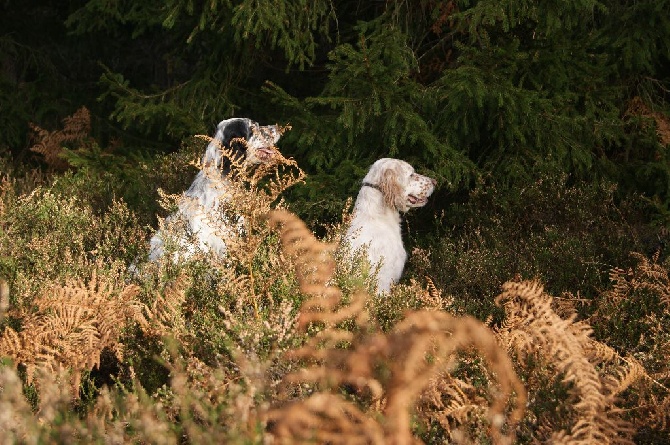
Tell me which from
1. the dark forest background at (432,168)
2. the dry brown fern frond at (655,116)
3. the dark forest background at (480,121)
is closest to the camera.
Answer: the dark forest background at (432,168)

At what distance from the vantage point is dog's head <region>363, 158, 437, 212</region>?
5.63 metres

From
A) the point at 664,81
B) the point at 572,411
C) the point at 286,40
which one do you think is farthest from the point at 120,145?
the point at 572,411

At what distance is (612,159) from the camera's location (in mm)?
7383

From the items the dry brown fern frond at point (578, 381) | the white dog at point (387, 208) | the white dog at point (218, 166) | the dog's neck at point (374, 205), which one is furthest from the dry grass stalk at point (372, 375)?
the dog's neck at point (374, 205)

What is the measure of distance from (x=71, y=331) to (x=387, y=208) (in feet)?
8.66

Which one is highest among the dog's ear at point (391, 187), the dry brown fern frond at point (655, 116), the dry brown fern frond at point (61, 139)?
the dry brown fern frond at point (655, 116)

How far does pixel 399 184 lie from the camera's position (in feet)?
18.6

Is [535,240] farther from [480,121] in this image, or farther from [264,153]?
[264,153]

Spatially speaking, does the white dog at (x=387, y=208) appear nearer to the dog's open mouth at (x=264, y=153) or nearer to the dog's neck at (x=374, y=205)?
the dog's neck at (x=374, y=205)

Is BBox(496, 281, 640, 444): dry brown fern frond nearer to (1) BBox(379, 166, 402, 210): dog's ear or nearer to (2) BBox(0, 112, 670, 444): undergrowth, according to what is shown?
(2) BBox(0, 112, 670, 444): undergrowth

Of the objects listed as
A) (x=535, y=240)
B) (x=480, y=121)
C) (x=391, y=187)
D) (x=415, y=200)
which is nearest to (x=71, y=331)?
(x=391, y=187)

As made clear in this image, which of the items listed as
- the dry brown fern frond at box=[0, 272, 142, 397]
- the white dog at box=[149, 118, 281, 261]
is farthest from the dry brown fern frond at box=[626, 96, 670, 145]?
the dry brown fern frond at box=[0, 272, 142, 397]

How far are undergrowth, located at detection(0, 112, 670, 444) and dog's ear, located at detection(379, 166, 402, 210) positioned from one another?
36.7 inches

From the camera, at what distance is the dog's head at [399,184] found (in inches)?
222
